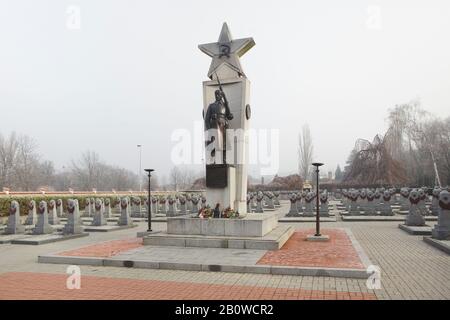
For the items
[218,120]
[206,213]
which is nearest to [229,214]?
[206,213]

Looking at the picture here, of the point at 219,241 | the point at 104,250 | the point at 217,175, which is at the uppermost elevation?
the point at 217,175

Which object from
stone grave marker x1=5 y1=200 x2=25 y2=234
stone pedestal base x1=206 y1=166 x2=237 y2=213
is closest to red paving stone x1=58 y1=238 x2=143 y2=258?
stone pedestal base x1=206 y1=166 x2=237 y2=213

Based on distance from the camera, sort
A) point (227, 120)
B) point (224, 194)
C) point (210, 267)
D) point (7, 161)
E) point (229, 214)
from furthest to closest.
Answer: point (7, 161)
point (227, 120)
point (224, 194)
point (229, 214)
point (210, 267)

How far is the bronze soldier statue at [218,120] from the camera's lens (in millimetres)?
12773

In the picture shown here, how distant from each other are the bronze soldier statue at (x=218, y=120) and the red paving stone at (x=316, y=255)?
380 cm

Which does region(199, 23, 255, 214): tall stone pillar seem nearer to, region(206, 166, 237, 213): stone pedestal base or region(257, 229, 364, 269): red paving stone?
region(206, 166, 237, 213): stone pedestal base

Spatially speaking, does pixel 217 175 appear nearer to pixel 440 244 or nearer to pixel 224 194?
pixel 224 194

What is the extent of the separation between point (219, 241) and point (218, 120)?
3.97m

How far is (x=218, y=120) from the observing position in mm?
12789

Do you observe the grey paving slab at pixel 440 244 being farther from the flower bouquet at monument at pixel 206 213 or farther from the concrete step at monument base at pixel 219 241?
the flower bouquet at monument at pixel 206 213

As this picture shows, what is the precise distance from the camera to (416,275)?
25.8 ft

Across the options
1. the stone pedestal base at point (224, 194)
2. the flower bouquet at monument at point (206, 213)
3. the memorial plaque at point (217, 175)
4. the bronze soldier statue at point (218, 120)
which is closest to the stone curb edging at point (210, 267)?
the flower bouquet at monument at point (206, 213)
